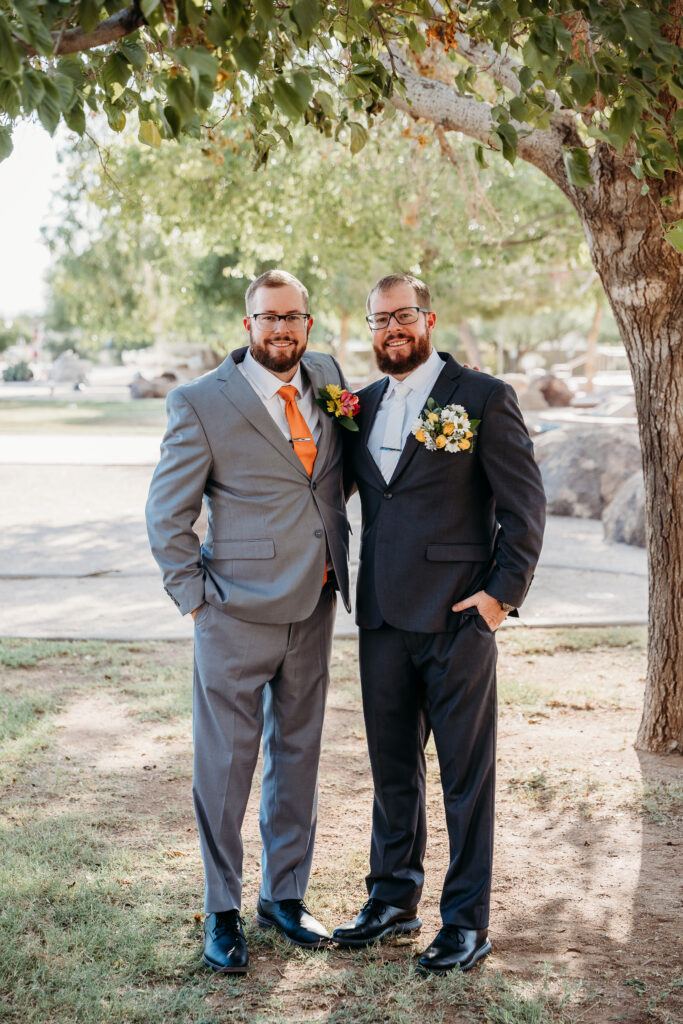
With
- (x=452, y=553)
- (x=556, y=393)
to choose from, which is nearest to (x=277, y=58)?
(x=452, y=553)

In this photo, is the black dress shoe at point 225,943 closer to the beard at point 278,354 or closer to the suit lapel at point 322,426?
the suit lapel at point 322,426

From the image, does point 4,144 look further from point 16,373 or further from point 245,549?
point 16,373

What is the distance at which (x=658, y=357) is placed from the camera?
5141 millimetres

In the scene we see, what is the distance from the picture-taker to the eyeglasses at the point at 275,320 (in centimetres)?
366

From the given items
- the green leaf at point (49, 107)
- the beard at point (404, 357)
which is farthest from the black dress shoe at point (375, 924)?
the green leaf at point (49, 107)

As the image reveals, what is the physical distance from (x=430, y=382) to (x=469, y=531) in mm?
555

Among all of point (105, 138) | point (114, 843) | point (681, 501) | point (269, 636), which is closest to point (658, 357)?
point (681, 501)

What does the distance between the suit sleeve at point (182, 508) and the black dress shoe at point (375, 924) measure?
1256mm

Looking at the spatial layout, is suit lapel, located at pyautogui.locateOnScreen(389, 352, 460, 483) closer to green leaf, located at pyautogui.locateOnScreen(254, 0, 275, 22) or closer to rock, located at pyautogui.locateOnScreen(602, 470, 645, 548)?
green leaf, located at pyautogui.locateOnScreen(254, 0, 275, 22)

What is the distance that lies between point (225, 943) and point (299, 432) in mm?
1770

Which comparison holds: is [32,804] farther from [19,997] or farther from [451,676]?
[451,676]

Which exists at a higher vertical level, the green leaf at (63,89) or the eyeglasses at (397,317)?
the green leaf at (63,89)

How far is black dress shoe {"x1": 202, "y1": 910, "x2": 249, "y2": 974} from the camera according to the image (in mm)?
3500

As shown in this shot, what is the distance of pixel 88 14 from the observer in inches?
91.6
